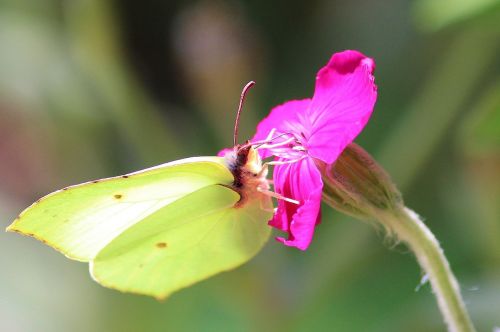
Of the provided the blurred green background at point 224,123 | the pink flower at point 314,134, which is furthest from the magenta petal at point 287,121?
the blurred green background at point 224,123

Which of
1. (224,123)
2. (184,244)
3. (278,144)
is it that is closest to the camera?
(278,144)

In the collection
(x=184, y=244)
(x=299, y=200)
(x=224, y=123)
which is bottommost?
(x=224, y=123)

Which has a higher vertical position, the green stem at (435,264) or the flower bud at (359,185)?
the flower bud at (359,185)

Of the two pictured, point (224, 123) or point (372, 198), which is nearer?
point (372, 198)

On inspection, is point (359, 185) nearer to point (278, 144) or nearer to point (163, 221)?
point (278, 144)

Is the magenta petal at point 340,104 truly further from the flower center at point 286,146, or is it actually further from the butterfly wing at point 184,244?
the butterfly wing at point 184,244

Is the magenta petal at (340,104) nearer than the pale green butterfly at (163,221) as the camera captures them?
Yes

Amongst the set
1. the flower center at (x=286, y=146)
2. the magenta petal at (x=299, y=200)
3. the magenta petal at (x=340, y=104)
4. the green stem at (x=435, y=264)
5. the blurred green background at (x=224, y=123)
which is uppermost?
the magenta petal at (x=340, y=104)

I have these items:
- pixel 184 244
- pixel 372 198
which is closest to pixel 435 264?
pixel 372 198
